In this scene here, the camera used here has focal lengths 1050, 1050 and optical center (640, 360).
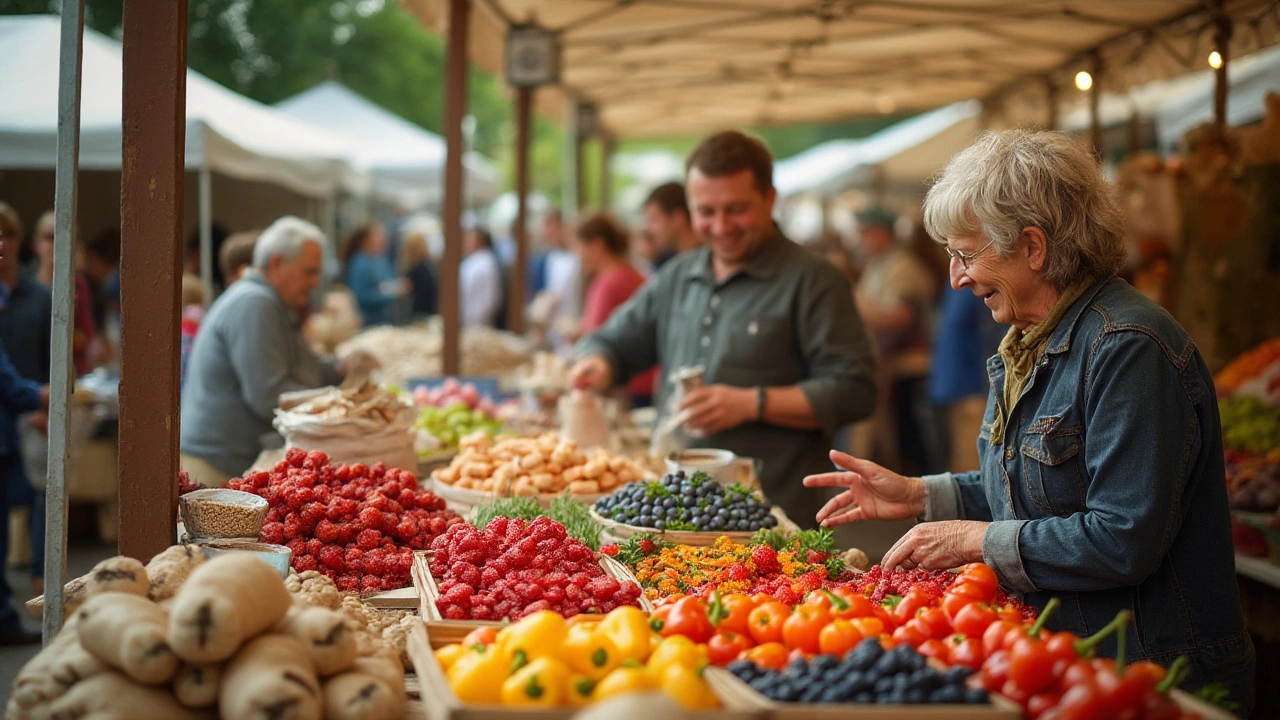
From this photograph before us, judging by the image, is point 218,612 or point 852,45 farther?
point 852,45

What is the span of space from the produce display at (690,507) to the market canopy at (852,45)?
4.02 meters

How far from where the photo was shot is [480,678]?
1814 mm

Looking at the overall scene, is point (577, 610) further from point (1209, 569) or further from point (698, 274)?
point (698, 274)

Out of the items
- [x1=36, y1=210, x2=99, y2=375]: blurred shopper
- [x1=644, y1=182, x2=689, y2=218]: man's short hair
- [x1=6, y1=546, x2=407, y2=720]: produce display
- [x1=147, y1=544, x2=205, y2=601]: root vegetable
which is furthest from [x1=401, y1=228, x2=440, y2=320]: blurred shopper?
[x1=6, y1=546, x2=407, y2=720]: produce display

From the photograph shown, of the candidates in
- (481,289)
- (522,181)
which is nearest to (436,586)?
(522,181)

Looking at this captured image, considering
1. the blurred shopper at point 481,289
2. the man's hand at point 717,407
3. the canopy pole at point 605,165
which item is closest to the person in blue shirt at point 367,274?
the blurred shopper at point 481,289

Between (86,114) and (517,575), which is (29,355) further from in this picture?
(517,575)

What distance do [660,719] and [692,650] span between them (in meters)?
0.41

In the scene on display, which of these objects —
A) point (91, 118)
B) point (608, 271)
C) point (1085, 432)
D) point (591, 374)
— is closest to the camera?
point (1085, 432)

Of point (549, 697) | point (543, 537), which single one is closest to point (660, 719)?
point (549, 697)

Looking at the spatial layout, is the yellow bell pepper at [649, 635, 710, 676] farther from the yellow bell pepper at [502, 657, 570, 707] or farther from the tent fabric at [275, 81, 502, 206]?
the tent fabric at [275, 81, 502, 206]

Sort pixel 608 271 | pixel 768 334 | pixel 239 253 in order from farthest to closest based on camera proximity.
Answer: pixel 608 271
pixel 239 253
pixel 768 334

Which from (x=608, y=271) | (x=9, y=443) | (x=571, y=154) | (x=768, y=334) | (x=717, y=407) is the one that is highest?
(x=571, y=154)

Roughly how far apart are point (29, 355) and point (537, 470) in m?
4.25
